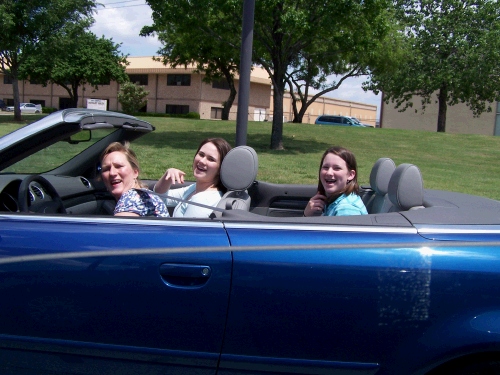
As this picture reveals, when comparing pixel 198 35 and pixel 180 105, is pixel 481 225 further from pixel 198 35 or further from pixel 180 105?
pixel 180 105

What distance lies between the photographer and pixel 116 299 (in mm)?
2154

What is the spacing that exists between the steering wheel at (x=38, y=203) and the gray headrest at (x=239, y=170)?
37.9 inches

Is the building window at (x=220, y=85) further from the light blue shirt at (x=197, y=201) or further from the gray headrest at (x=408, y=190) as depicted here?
the gray headrest at (x=408, y=190)

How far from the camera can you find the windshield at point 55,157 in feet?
11.2

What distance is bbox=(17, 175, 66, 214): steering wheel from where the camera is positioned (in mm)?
2799

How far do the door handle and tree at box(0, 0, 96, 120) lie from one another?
22280 millimetres

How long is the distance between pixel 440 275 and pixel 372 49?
13.9 metres

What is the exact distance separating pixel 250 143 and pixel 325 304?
16490mm

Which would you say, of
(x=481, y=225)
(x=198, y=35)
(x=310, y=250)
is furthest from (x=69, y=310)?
(x=198, y=35)

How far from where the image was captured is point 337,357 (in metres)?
2.08

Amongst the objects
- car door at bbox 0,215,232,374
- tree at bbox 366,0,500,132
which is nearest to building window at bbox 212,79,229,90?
tree at bbox 366,0,500,132

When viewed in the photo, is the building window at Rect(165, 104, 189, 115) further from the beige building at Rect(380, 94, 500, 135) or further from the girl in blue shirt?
the girl in blue shirt

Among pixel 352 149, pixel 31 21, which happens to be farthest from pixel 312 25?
pixel 31 21

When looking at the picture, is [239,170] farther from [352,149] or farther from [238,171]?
[352,149]
